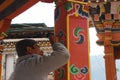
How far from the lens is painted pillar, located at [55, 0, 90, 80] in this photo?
2869mm

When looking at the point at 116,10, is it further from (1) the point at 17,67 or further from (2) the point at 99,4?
(1) the point at 17,67

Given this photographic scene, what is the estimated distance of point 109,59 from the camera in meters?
8.22

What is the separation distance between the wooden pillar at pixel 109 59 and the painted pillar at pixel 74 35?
5.20m

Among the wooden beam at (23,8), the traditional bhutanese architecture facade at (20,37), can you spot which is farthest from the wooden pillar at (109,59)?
the wooden beam at (23,8)

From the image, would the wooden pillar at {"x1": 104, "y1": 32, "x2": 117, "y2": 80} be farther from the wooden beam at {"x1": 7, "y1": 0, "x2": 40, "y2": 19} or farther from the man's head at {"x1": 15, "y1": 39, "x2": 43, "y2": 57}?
the man's head at {"x1": 15, "y1": 39, "x2": 43, "y2": 57}

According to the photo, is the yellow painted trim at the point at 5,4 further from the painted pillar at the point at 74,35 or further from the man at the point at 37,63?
the man at the point at 37,63

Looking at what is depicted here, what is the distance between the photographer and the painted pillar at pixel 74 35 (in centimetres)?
287

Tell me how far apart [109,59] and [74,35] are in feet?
17.8

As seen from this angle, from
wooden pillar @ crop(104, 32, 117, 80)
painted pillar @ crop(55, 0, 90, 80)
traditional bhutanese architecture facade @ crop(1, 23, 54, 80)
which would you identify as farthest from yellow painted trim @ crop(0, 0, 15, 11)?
wooden pillar @ crop(104, 32, 117, 80)

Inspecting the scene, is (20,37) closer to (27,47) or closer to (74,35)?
(74,35)

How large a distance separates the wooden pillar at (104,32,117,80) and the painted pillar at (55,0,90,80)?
17.1ft

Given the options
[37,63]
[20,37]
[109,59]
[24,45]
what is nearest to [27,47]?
[24,45]

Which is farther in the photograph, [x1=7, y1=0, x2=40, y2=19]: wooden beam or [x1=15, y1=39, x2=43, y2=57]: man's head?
[x1=7, y1=0, x2=40, y2=19]: wooden beam

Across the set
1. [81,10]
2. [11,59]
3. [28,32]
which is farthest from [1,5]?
[11,59]
